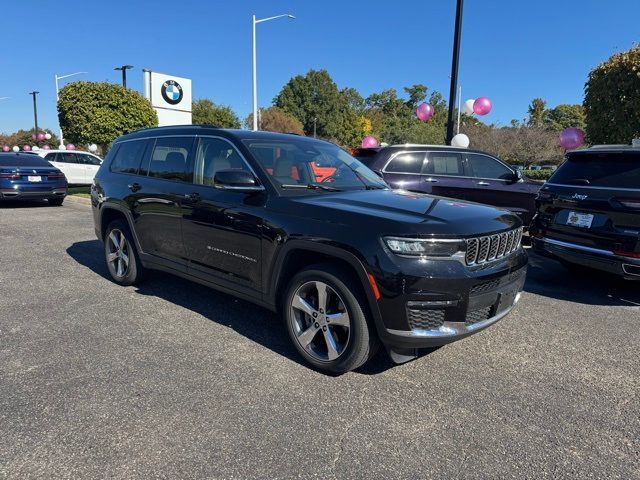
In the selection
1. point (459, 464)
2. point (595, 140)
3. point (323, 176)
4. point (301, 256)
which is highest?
point (595, 140)

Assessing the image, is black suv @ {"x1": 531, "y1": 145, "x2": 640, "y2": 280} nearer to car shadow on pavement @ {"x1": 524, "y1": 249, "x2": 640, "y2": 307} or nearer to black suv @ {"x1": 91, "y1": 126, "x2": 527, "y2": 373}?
car shadow on pavement @ {"x1": 524, "y1": 249, "x2": 640, "y2": 307}

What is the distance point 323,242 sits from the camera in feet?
10.4

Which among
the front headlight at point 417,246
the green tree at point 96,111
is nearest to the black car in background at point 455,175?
Result: the front headlight at point 417,246

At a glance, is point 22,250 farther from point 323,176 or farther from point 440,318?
point 440,318

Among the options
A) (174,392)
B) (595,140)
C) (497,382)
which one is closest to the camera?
(174,392)

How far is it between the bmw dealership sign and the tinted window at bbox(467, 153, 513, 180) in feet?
54.4

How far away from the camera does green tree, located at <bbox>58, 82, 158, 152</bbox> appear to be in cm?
1948

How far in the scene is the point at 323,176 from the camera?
409cm

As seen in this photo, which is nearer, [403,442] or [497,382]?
[403,442]

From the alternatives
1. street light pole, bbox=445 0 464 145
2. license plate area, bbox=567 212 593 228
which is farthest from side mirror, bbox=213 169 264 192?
street light pole, bbox=445 0 464 145

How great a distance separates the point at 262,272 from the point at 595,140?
12.9m

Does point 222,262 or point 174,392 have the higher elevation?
point 222,262

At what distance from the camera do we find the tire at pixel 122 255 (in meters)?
5.19

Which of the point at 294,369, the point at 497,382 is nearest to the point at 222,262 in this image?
the point at 294,369
